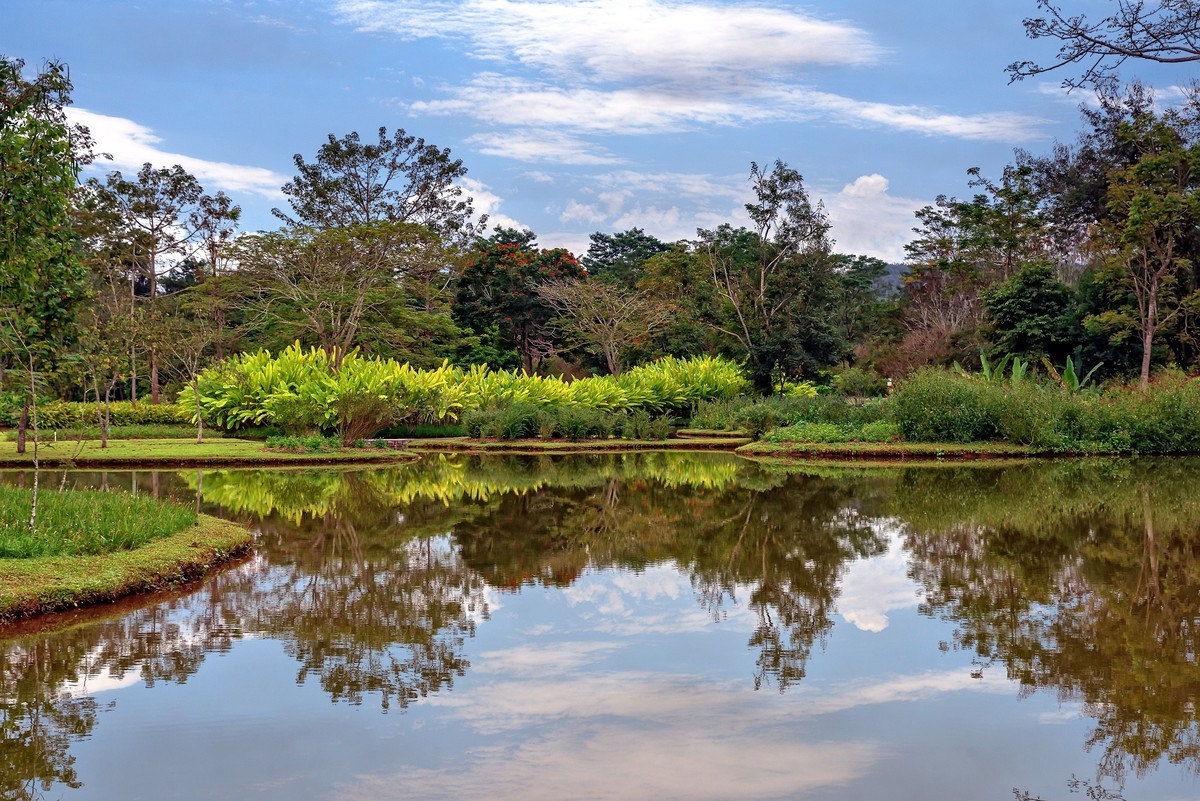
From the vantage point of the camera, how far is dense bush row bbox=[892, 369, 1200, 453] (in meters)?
20.8

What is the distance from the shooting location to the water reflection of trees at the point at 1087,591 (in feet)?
18.8

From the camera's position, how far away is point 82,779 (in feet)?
15.9

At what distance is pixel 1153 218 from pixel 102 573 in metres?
26.1

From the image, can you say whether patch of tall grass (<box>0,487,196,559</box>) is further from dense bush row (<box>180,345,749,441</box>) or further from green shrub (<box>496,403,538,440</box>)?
green shrub (<box>496,403,538,440</box>)

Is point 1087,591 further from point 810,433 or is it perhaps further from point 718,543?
point 810,433

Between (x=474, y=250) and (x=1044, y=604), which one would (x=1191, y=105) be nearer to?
(x=474, y=250)

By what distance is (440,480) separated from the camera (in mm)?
17453

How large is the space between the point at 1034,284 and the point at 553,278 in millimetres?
15341

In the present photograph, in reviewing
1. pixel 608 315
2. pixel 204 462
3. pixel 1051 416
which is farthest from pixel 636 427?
pixel 204 462

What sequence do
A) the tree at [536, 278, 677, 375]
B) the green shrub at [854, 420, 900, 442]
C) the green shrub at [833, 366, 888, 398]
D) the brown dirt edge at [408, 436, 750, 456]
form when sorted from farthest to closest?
the tree at [536, 278, 677, 375]
the green shrub at [833, 366, 888, 398]
the brown dirt edge at [408, 436, 750, 456]
the green shrub at [854, 420, 900, 442]

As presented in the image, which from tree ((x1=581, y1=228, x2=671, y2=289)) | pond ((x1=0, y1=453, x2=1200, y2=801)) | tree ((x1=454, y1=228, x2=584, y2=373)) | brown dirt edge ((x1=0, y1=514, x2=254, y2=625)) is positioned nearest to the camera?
pond ((x1=0, y1=453, x2=1200, y2=801))

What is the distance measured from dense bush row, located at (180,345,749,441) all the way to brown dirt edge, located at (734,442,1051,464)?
6826 millimetres

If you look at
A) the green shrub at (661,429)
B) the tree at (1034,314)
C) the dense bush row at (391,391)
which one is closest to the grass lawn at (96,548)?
the dense bush row at (391,391)

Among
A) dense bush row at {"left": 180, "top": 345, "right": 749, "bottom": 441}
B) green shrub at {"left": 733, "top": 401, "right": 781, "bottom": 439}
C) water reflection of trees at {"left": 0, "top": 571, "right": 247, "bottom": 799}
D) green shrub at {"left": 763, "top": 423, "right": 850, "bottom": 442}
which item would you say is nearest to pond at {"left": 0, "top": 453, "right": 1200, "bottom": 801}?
water reflection of trees at {"left": 0, "top": 571, "right": 247, "bottom": 799}
